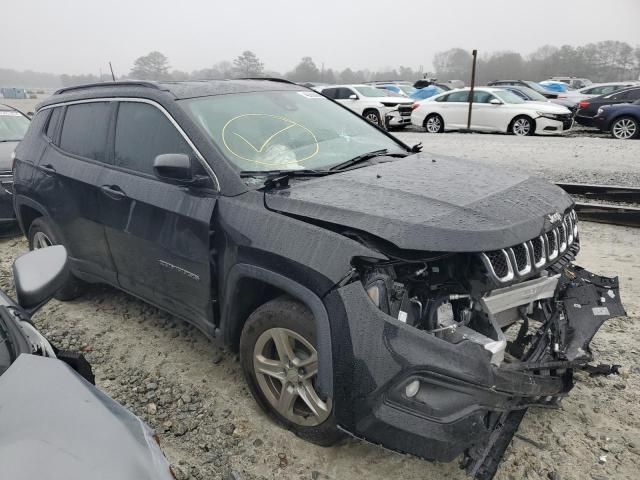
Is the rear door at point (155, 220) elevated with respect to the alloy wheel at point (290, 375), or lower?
elevated

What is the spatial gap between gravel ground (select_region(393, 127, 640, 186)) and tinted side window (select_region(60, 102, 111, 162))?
6.88 meters

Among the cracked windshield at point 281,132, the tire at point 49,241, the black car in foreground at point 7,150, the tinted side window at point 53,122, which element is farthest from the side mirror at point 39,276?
the black car in foreground at point 7,150

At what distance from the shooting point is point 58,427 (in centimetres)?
137

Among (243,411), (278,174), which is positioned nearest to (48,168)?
(278,174)

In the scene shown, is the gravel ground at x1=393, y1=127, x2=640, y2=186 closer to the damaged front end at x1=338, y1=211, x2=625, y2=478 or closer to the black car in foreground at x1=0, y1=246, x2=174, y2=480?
the damaged front end at x1=338, y1=211, x2=625, y2=478

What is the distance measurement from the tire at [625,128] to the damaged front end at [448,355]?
41.8 feet

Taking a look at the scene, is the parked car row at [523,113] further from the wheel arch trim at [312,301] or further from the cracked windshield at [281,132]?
the wheel arch trim at [312,301]

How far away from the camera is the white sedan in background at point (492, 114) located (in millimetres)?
13633

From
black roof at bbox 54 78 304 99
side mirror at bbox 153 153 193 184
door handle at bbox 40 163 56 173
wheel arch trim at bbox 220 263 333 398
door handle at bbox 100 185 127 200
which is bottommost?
wheel arch trim at bbox 220 263 333 398

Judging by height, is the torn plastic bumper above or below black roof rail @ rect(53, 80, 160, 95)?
below

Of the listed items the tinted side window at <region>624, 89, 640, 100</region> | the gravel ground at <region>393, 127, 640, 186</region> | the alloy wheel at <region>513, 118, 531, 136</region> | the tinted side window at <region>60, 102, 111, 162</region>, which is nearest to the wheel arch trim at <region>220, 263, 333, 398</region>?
the tinted side window at <region>60, 102, 111, 162</region>

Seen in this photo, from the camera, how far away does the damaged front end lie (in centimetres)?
199

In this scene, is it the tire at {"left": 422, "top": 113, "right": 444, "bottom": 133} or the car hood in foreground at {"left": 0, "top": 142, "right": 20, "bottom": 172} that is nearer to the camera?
the car hood in foreground at {"left": 0, "top": 142, "right": 20, "bottom": 172}

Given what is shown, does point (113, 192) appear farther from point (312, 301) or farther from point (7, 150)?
point (7, 150)
